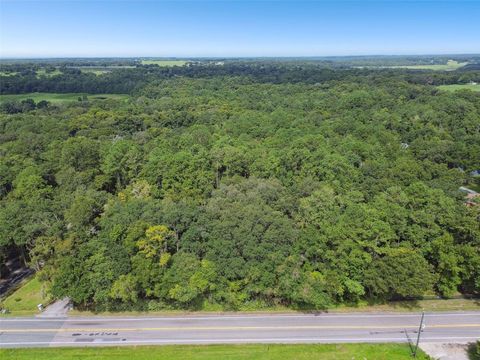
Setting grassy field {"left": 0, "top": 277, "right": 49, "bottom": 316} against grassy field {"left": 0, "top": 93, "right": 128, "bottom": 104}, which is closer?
grassy field {"left": 0, "top": 277, "right": 49, "bottom": 316}

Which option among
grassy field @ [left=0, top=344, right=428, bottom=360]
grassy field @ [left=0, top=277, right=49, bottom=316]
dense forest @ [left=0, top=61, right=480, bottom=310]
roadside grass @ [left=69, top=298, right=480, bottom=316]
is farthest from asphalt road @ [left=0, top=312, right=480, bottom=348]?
dense forest @ [left=0, top=61, right=480, bottom=310]

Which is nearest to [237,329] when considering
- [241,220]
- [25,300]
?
[241,220]

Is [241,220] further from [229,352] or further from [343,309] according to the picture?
[343,309]

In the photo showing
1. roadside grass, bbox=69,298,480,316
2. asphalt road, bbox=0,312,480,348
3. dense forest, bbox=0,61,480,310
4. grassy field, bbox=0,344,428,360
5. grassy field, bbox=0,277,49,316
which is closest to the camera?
grassy field, bbox=0,344,428,360

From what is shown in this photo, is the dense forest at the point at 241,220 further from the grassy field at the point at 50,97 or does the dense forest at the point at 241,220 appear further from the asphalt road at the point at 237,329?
the grassy field at the point at 50,97

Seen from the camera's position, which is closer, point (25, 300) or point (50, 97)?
point (25, 300)

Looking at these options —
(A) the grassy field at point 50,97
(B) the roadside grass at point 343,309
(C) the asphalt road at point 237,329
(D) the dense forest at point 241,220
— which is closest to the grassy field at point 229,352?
(C) the asphalt road at point 237,329

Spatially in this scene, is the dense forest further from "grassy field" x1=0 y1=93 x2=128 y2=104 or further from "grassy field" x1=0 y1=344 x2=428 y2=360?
"grassy field" x1=0 y1=93 x2=128 y2=104
